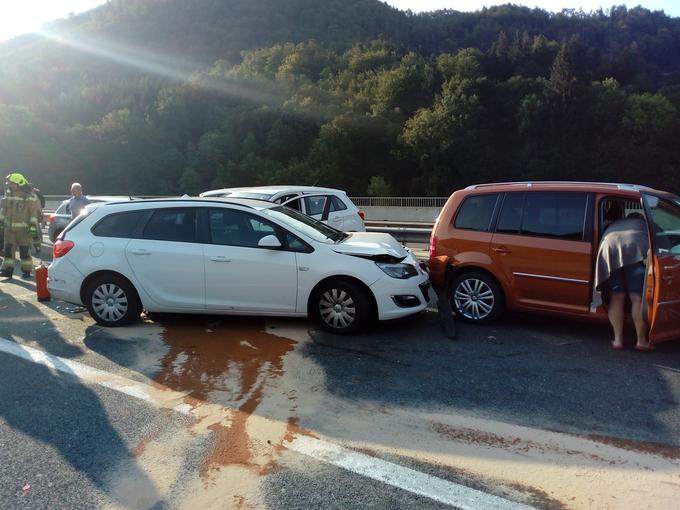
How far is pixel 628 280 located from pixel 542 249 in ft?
3.10

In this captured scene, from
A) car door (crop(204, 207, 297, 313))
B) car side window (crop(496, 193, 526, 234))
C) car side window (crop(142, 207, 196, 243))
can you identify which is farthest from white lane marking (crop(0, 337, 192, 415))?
car side window (crop(496, 193, 526, 234))

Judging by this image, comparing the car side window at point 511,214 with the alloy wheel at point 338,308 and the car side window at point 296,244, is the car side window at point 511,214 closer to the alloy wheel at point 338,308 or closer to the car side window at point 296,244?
the alloy wheel at point 338,308

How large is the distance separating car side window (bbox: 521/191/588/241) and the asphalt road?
3.77ft

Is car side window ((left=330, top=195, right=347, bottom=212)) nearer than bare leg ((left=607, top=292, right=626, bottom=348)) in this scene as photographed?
No

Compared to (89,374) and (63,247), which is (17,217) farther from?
(89,374)

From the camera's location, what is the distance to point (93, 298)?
648cm

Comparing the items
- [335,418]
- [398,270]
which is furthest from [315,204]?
[335,418]

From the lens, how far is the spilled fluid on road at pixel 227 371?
11.8ft

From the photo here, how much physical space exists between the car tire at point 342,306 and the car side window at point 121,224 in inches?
93.6

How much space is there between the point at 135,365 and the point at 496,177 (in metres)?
57.8

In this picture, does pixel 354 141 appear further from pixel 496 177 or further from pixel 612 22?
pixel 612 22

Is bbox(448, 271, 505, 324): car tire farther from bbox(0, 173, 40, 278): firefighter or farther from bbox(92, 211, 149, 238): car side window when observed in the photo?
bbox(0, 173, 40, 278): firefighter

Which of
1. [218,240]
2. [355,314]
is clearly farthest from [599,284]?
[218,240]

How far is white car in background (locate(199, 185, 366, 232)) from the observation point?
9680 mm
